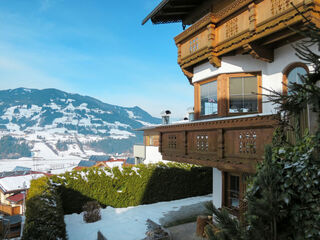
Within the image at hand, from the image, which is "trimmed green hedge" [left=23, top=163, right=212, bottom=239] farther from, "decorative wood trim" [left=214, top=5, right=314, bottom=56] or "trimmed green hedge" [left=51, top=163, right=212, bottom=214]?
"decorative wood trim" [left=214, top=5, right=314, bottom=56]

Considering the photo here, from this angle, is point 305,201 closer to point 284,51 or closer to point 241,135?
point 241,135

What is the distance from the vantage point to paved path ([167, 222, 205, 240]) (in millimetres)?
10581

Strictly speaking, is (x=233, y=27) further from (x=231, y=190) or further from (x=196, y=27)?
(x=231, y=190)

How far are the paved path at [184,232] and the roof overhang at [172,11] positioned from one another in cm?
1168

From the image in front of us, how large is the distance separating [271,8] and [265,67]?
253 cm

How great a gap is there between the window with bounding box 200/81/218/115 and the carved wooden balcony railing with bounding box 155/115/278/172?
218cm

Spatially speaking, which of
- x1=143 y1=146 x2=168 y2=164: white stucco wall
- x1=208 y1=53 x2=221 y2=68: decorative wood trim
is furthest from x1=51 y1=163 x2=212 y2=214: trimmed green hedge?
x1=143 y1=146 x2=168 y2=164: white stucco wall

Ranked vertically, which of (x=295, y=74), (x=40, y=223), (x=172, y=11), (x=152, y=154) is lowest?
(x=40, y=223)

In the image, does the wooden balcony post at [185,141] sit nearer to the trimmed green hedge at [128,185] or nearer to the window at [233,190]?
the window at [233,190]

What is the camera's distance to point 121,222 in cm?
1320

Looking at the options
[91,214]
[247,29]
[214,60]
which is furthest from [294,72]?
[91,214]

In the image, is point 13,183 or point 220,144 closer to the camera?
point 220,144

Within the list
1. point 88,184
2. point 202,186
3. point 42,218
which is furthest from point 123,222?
point 202,186

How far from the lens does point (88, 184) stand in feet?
50.9
